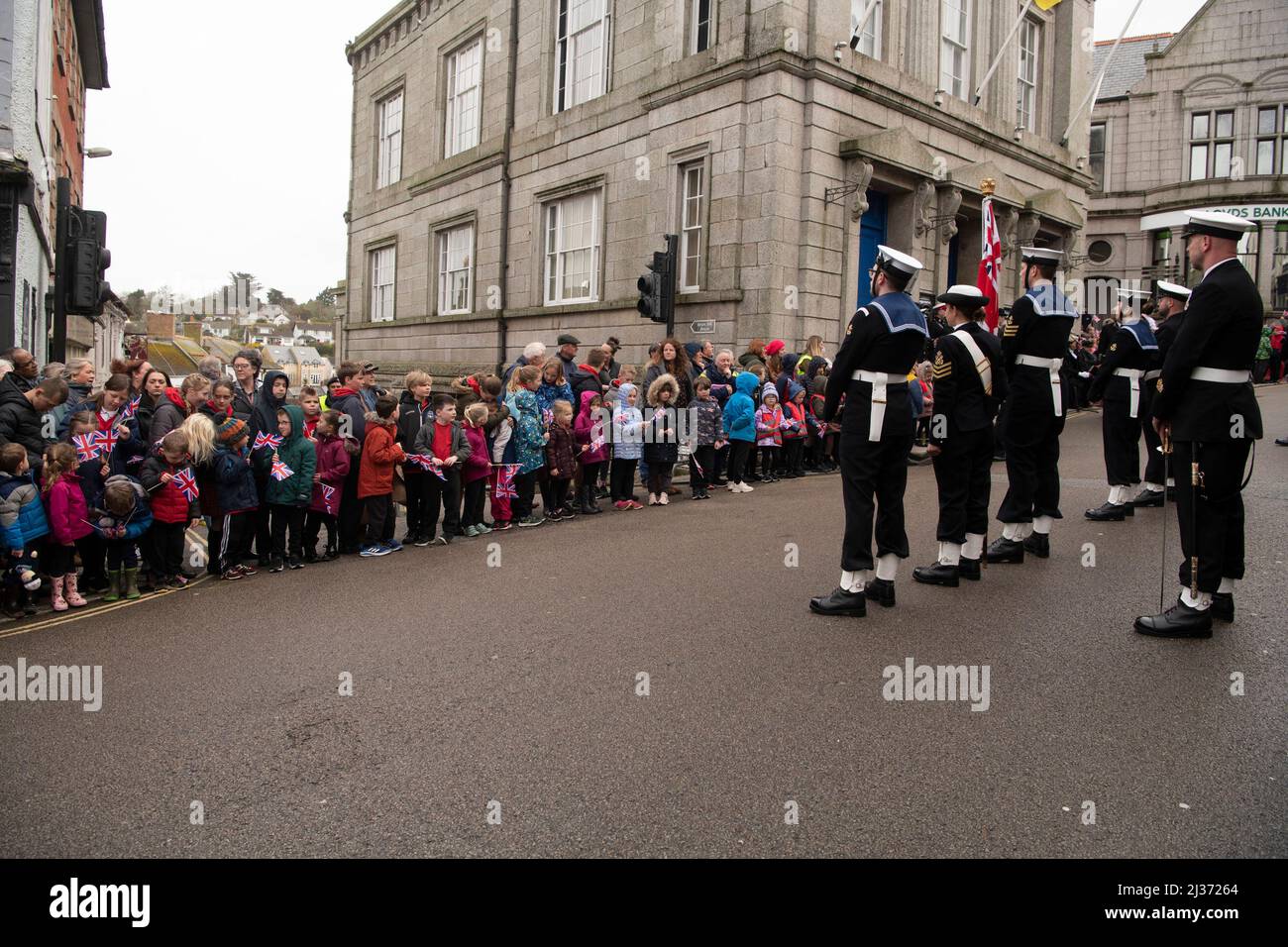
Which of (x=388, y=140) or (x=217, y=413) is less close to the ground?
(x=388, y=140)

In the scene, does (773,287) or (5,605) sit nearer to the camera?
(5,605)

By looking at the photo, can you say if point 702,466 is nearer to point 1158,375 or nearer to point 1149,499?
point 1149,499

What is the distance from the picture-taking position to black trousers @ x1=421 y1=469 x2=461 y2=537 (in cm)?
976

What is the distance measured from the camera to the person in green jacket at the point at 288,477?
859cm

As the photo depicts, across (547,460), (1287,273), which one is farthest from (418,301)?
(1287,273)

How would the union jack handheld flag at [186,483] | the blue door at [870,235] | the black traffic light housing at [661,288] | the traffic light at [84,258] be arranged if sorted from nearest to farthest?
1. the union jack handheld flag at [186,483]
2. the traffic light at [84,258]
3. the black traffic light housing at [661,288]
4. the blue door at [870,235]

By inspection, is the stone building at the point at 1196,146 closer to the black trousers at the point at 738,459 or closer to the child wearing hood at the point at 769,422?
the child wearing hood at the point at 769,422

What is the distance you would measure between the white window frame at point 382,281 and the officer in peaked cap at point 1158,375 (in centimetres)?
2411

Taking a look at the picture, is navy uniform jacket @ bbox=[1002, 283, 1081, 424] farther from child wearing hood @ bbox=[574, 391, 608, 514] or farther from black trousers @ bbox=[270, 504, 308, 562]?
black trousers @ bbox=[270, 504, 308, 562]

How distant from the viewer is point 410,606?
6977 millimetres

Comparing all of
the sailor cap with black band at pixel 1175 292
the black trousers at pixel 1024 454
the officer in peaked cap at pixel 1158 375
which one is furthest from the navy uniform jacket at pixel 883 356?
the sailor cap with black band at pixel 1175 292

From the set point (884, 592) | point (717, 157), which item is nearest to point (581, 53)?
point (717, 157)
